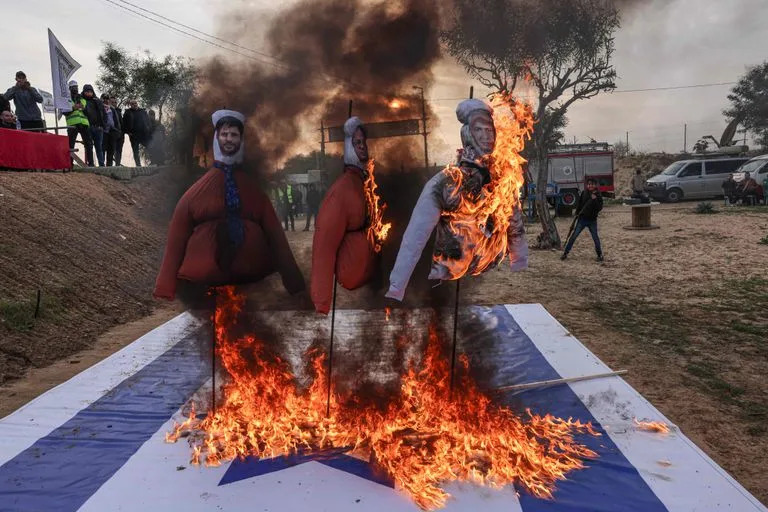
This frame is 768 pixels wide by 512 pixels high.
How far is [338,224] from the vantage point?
3768 millimetres

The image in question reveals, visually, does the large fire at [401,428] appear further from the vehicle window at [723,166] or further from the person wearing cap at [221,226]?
the vehicle window at [723,166]

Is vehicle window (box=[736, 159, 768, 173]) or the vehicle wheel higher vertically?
vehicle window (box=[736, 159, 768, 173])

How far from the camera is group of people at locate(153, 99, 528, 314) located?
12.3 feet

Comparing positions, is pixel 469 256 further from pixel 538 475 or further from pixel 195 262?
pixel 195 262

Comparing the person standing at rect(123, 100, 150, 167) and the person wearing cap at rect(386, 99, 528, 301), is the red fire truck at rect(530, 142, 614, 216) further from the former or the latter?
the person wearing cap at rect(386, 99, 528, 301)

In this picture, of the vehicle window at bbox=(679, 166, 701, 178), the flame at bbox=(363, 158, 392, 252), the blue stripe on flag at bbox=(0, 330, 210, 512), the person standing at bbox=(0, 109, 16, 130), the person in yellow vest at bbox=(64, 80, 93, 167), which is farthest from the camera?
the vehicle window at bbox=(679, 166, 701, 178)

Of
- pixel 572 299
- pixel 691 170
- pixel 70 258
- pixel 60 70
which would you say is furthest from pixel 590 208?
pixel 691 170

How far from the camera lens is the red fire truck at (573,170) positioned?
2447 centimetres

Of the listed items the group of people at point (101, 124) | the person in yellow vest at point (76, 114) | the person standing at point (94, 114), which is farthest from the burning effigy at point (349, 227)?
the person standing at point (94, 114)

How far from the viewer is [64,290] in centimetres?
854

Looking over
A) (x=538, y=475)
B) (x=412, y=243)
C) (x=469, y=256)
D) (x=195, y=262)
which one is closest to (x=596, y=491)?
(x=538, y=475)

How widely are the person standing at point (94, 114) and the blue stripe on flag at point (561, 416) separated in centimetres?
1062

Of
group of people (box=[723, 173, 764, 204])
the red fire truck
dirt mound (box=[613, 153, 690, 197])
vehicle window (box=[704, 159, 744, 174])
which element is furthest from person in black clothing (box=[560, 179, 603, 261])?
dirt mound (box=[613, 153, 690, 197])

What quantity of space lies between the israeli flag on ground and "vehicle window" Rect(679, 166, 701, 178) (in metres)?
24.5
